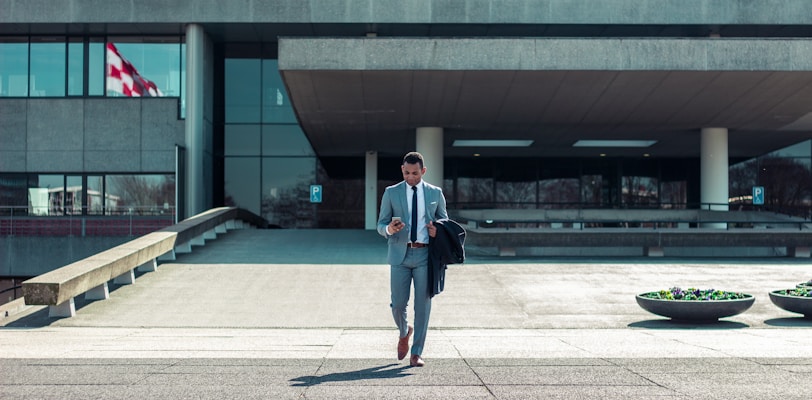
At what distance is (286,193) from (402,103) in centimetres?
1198

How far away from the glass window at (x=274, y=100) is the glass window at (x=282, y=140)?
33 cm

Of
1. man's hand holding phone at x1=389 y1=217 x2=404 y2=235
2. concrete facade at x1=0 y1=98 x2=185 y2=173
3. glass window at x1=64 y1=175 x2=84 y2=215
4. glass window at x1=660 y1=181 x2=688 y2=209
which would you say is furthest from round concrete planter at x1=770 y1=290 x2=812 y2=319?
glass window at x1=660 y1=181 x2=688 y2=209

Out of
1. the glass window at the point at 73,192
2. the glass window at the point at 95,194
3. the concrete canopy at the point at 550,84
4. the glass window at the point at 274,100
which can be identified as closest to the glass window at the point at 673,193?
the concrete canopy at the point at 550,84

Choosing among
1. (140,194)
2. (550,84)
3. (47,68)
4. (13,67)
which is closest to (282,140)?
(140,194)

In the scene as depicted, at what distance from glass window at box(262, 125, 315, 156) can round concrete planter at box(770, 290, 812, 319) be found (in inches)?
1062

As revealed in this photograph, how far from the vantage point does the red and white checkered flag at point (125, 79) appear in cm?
3428

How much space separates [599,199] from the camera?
41250 millimetres

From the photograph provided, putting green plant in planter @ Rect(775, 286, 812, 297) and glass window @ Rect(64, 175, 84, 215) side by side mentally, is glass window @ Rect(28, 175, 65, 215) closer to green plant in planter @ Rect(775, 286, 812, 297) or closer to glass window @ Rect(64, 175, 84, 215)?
glass window @ Rect(64, 175, 84, 215)

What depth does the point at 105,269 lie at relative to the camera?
1452 centimetres

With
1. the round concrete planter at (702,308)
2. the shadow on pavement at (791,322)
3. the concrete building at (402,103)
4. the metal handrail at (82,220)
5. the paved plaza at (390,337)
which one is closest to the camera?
the paved plaza at (390,337)

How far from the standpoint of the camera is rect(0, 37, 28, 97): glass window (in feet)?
113

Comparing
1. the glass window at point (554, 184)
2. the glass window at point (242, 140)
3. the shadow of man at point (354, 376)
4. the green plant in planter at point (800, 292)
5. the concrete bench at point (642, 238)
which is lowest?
the shadow of man at point (354, 376)

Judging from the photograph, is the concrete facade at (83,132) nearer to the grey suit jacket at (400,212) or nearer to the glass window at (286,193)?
the glass window at (286,193)

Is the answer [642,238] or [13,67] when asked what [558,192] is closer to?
[642,238]
